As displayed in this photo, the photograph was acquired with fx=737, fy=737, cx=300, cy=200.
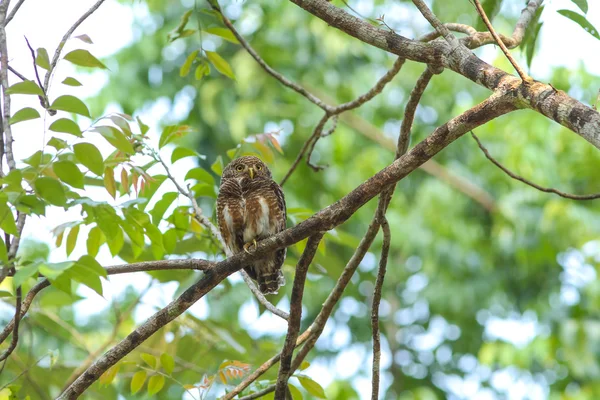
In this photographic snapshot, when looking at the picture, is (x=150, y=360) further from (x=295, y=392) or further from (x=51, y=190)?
(x=51, y=190)

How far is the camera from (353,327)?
11.4 metres

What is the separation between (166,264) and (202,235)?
1101mm

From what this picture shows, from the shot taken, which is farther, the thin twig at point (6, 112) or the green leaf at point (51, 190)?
the thin twig at point (6, 112)

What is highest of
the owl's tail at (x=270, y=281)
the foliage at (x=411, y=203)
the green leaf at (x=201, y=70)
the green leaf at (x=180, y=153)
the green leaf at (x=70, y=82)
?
the foliage at (x=411, y=203)

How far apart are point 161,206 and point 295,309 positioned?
0.85m

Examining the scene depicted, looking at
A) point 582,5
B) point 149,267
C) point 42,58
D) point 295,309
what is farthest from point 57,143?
point 582,5

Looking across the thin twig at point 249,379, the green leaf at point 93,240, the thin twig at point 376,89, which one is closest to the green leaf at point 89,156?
the green leaf at point 93,240

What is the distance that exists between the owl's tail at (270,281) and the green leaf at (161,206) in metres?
0.86

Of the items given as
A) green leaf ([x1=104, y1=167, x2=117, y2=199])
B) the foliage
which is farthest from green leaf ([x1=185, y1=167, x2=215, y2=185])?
the foliage

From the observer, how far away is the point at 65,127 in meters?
1.91

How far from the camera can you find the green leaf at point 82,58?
2031 millimetres

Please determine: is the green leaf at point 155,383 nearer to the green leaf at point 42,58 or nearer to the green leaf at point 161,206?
the green leaf at point 161,206

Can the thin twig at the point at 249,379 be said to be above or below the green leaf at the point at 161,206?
below

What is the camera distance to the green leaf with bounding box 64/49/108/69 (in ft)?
6.66
